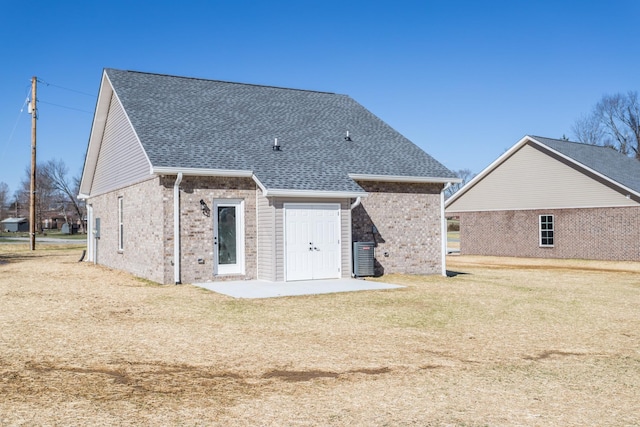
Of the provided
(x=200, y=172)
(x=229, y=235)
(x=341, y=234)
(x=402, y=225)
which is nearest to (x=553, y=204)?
(x=402, y=225)

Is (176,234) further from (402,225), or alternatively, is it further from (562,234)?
(562,234)

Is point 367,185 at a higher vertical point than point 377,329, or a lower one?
higher

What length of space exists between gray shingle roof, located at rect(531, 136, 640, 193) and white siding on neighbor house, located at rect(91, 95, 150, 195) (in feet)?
70.4

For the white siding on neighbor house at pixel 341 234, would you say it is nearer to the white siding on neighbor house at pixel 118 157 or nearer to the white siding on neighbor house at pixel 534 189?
the white siding on neighbor house at pixel 118 157

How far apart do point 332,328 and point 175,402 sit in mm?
4499

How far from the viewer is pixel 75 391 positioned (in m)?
6.17

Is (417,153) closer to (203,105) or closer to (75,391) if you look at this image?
(203,105)

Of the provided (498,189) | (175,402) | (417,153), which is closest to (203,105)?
(417,153)

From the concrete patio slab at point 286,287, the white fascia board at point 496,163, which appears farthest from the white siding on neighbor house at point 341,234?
the white fascia board at point 496,163

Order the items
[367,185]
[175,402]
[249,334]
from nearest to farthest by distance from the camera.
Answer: [175,402]
[249,334]
[367,185]

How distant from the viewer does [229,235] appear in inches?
666

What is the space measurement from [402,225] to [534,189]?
49.1ft

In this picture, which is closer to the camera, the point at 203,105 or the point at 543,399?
the point at 543,399

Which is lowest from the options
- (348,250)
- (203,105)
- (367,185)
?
(348,250)
